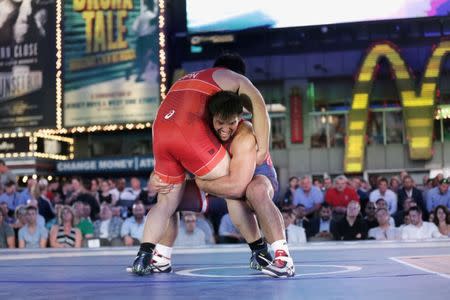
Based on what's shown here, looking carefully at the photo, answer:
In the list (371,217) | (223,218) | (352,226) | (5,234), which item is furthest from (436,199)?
(5,234)

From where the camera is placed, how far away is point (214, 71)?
3305 mm

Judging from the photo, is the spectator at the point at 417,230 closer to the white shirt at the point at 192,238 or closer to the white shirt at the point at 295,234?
the white shirt at the point at 295,234

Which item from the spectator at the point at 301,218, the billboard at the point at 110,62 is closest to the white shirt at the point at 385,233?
the spectator at the point at 301,218

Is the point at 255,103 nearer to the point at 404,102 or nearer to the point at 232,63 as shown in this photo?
the point at 232,63

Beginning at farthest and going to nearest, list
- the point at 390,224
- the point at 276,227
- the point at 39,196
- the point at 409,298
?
the point at 39,196, the point at 390,224, the point at 276,227, the point at 409,298

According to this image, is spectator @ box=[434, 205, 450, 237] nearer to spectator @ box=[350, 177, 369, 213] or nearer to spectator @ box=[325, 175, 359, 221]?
spectator @ box=[325, 175, 359, 221]

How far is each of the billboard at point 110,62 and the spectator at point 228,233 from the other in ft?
35.8

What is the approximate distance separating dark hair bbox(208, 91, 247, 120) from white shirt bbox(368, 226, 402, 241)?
429cm

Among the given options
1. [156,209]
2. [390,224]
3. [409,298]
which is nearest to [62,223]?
[390,224]

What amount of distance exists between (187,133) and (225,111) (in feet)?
0.66

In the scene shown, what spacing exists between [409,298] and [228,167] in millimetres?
1287

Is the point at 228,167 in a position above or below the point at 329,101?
below

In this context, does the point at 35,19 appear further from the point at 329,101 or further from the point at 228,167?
the point at 228,167

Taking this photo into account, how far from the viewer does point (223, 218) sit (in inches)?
309
